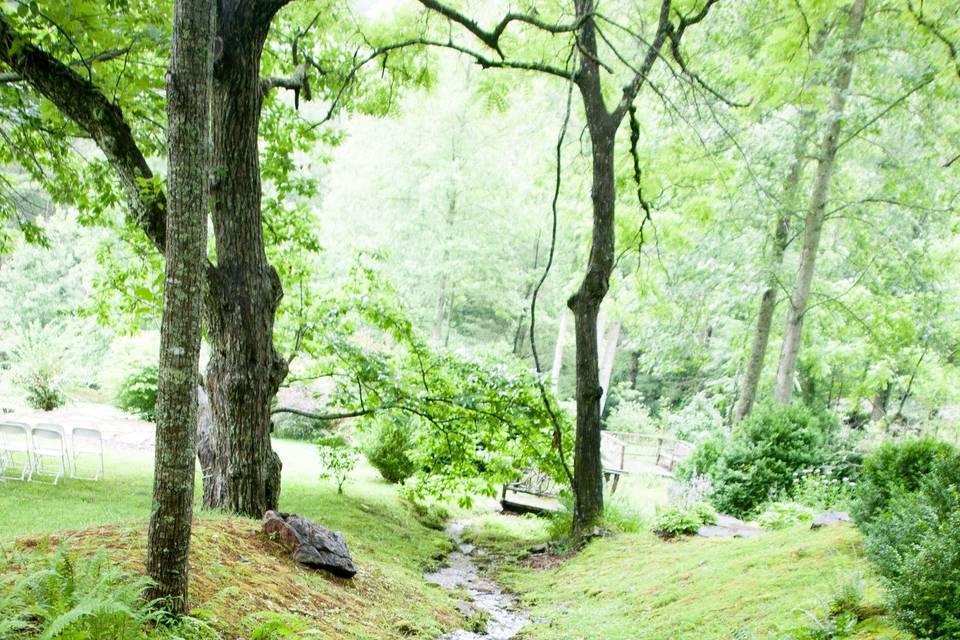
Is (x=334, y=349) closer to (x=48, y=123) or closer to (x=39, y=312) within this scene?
(x=48, y=123)

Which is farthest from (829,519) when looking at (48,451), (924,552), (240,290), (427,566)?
(48,451)

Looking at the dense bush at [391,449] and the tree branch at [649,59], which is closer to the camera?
the tree branch at [649,59]

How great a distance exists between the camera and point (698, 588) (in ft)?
17.2

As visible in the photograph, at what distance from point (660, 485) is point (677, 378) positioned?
18.3 meters

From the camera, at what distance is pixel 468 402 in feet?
25.4

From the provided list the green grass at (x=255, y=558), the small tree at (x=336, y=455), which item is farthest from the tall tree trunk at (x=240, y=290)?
the small tree at (x=336, y=455)

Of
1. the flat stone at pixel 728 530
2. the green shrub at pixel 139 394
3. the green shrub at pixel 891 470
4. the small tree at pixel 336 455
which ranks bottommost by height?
the flat stone at pixel 728 530

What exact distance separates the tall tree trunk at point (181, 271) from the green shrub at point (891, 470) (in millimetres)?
4834

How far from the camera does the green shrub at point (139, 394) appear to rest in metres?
16.2

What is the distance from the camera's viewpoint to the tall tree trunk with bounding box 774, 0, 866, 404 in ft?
34.8

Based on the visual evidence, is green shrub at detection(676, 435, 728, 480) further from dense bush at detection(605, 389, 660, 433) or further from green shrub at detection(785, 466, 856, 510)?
dense bush at detection(605, 389, 660, 433)

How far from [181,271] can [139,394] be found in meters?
15.8

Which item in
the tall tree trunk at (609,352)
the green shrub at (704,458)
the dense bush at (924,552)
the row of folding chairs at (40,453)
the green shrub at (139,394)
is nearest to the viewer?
the dense bush at (924,552)

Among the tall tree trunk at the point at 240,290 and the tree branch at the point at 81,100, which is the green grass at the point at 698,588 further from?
the tree branch at the point at 81,100
